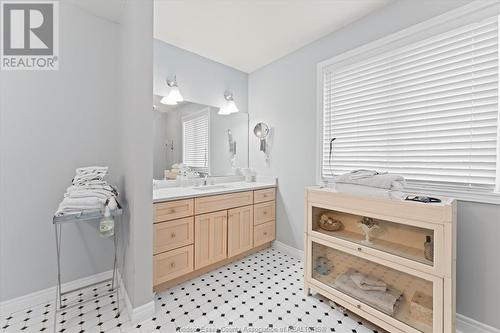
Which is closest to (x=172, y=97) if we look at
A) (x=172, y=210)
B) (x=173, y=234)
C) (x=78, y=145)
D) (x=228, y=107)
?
(x=228, y=107)

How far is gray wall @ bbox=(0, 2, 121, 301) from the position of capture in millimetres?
1635

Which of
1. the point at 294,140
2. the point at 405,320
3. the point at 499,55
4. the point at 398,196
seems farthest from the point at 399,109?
the point at 405,320

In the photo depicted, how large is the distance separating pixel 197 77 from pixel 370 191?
2.34 meters

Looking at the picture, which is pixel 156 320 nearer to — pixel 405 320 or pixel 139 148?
pixel 139 148

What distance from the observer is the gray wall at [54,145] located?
5.36 ft

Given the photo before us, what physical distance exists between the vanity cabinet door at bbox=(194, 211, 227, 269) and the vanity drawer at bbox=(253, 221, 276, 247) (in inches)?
18.4

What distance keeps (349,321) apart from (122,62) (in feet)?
9.21

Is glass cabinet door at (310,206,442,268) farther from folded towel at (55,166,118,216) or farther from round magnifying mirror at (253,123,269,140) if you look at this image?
folded towel at (55,166,118,216)

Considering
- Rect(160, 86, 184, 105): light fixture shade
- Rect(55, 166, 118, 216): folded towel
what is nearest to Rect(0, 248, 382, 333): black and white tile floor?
Rect(55, 166, 118, 216): folded towel

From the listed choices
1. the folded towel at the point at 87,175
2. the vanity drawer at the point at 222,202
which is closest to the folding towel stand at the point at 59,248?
the folded towel at the point at 87,175

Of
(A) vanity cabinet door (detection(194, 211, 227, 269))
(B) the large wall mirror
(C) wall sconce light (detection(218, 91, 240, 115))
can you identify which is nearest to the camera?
(A) vanity cabinet door (detection(194, 211, 227, 269))

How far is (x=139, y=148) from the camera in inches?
59.3

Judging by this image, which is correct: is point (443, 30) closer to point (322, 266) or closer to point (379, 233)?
point (379, 233)

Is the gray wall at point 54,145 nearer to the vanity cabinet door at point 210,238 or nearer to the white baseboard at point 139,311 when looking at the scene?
the white baseboard at point 139,311
